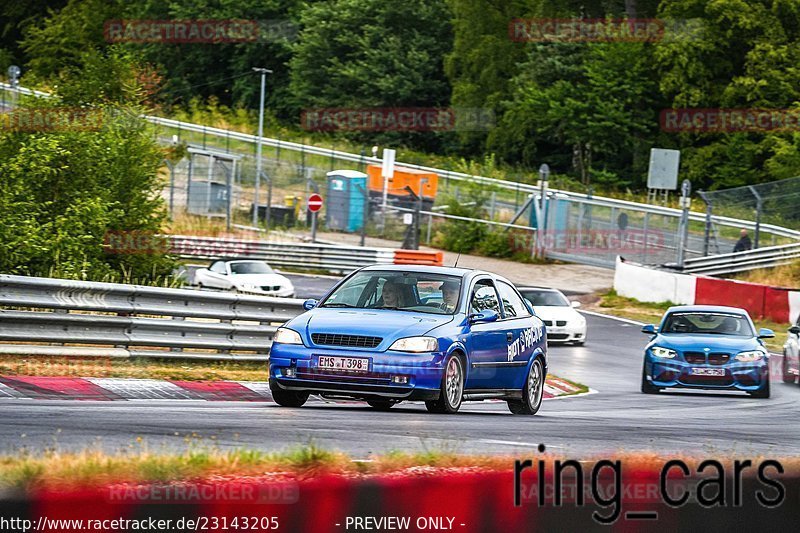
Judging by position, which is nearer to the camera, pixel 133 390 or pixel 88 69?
pixel 133 390

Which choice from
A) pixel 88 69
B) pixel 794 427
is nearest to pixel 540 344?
pixel 794 427

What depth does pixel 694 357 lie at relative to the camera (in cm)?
1953

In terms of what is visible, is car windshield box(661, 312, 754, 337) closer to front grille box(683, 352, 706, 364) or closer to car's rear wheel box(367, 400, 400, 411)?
front grille box(683, 352, 706, 364)

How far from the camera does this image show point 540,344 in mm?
15281

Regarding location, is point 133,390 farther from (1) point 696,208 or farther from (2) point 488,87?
(2) point 488,87

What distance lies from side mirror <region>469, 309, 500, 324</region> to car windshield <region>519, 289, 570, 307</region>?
17.1m

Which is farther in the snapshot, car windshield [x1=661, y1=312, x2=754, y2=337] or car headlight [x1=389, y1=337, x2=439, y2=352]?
car windshield [x1=661, y1=312, x2=754, y2=337]

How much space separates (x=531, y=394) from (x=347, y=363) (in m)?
3.05

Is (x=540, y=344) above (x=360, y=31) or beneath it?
beneath

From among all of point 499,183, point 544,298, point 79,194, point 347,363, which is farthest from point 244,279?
point 347,363

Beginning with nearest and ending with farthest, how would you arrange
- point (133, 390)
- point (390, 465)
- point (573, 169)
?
point (390, 465)
point (133, 390)
point (573, 169)

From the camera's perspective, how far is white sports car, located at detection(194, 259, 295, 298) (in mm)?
37531

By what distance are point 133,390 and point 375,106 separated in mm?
64318

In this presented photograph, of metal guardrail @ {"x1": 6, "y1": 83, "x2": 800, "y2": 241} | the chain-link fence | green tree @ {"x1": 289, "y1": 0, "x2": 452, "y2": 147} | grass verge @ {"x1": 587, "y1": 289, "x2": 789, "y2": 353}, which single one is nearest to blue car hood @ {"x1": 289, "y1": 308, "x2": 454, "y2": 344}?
metal guardrail @ {"x1": 6, "y1": 83, "x2": 800, "y2": 241}
